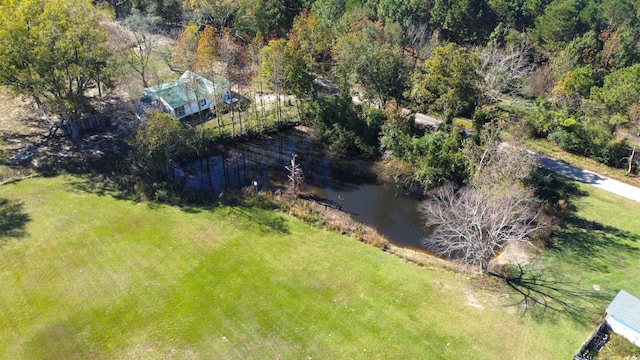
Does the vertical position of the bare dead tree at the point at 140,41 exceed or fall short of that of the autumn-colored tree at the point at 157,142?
it exceeds it

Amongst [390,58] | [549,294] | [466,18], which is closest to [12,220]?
[390,58]

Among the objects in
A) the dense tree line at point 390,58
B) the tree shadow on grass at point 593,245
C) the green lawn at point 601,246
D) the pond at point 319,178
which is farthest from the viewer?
the dense tree line at point 390,58

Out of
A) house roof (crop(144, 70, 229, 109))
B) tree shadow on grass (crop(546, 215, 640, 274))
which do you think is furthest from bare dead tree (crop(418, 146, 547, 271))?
house roof (crop(144, 70, 229, 109))

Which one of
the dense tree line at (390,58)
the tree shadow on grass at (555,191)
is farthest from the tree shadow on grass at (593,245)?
the dense tree line at (390,58)

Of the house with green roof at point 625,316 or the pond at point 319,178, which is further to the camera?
the pond at point 319,178

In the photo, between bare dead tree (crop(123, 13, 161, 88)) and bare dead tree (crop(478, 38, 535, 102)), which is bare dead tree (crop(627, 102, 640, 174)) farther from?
bare dead tree (crop(123, 13, 161, 88))

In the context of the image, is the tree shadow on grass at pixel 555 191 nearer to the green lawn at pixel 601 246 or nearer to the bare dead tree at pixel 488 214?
the green lawn at pixel 601 246

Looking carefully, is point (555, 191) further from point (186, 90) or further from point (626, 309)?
point (186, 90)
